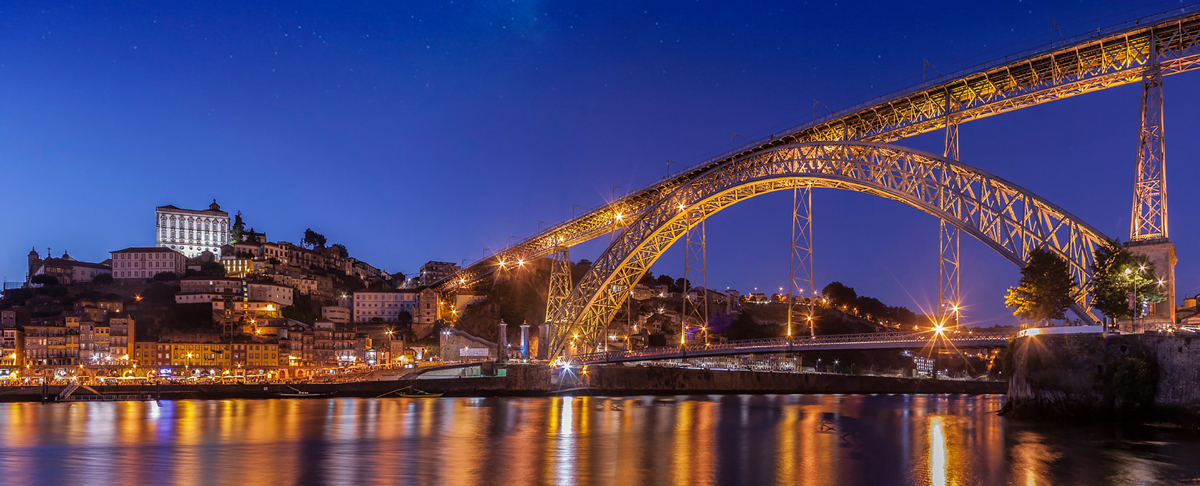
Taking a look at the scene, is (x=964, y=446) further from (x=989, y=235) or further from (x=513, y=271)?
(x=513, y=271)

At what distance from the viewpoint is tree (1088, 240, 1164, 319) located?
25.1m

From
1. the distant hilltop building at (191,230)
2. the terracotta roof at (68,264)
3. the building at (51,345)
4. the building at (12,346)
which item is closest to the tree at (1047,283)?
the building at (51,345)

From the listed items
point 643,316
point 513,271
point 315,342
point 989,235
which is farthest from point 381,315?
point 989,235

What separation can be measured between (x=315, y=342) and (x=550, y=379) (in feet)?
114

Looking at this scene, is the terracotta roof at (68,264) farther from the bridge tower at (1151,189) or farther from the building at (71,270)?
the bridge tower at (1151,189)

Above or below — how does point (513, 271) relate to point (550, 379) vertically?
above

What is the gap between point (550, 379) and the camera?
53625 mm

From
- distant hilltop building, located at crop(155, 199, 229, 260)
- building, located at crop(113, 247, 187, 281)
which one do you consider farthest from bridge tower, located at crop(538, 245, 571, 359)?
distant hilltop building, located at crop(155, 199, 229, 260)

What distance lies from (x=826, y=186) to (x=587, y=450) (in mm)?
17141

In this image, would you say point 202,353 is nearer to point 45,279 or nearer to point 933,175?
point 45,279

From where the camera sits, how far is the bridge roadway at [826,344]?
32156 mm

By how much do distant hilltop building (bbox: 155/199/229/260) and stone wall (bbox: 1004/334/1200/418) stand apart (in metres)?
103

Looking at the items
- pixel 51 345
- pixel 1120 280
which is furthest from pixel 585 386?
pixel 51 345

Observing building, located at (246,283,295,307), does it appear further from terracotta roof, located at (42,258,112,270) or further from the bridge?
the bridge
